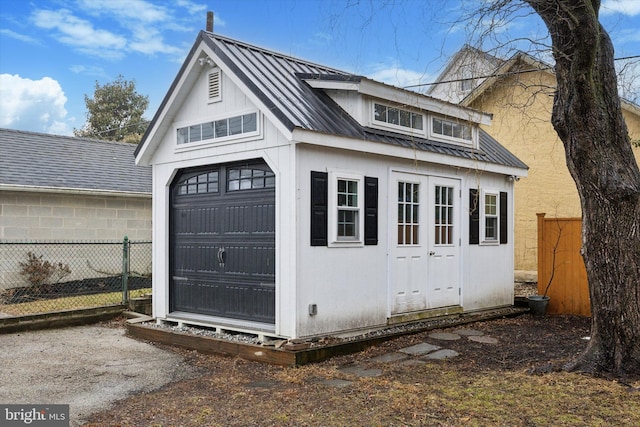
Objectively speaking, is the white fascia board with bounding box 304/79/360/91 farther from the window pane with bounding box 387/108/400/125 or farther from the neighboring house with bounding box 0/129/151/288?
the neighboring house with bounding box 0/129/151/288

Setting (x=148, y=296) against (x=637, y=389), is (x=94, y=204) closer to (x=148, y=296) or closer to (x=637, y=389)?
(x=148, y=296)

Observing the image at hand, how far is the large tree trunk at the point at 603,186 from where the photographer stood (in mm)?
5840

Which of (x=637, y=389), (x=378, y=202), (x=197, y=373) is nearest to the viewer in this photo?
(x=637, y=389)

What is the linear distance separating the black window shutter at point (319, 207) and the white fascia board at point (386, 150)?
0.45m

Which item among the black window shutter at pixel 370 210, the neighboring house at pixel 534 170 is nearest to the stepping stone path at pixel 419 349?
the black window shutter at pixel 370 210

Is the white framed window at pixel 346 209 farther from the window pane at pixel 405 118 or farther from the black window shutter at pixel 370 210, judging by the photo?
the window pane at pixel 405 118

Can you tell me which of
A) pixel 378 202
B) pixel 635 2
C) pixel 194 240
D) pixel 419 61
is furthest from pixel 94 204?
pixel 635 2

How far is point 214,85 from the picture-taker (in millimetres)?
8617

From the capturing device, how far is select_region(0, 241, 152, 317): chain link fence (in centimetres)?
1166

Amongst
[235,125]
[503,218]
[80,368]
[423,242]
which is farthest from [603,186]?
[80,368]

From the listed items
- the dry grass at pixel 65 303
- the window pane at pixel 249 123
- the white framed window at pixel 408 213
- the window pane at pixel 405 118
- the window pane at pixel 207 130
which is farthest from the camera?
the dry grass at pixel 65 303

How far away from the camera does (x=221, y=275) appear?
8.66 metres

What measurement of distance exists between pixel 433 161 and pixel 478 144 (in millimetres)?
1949

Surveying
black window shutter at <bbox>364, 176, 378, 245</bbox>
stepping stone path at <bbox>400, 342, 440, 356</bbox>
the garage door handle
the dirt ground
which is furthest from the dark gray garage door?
stepping stone path at <bbox>400, 342, 440, 356</bbox>
